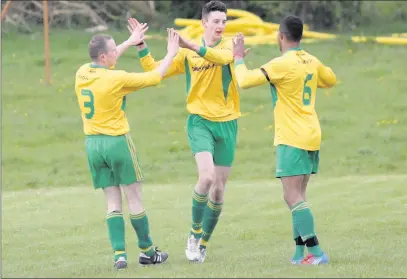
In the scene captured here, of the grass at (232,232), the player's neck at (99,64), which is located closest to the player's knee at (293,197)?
the grass at (232,232)

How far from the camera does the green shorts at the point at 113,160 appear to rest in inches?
360

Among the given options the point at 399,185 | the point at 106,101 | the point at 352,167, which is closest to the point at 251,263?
the point at 106,101

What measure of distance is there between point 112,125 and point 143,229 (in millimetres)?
1013

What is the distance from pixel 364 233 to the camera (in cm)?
1179

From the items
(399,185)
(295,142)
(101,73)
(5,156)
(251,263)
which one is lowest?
(5,156)

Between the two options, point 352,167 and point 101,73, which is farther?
point 352,167

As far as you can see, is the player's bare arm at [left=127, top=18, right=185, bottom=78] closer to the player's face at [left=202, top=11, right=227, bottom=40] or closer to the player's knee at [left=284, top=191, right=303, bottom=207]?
the player's face at [left=202, top=11, right=227, bottom=40]

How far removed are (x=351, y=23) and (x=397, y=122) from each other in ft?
35.1

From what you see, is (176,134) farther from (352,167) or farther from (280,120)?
A: (280,120)

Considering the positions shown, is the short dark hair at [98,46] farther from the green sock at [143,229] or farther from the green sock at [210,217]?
the green sock at [210,217]

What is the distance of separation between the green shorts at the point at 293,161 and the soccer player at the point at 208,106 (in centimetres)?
94

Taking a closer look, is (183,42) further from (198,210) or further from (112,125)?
(198,210)

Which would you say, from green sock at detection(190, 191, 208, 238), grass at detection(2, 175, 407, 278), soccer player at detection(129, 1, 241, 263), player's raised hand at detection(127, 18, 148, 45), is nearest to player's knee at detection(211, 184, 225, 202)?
soccer player at detection(129, 1, 241, 263)

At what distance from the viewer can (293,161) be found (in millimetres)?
8992
